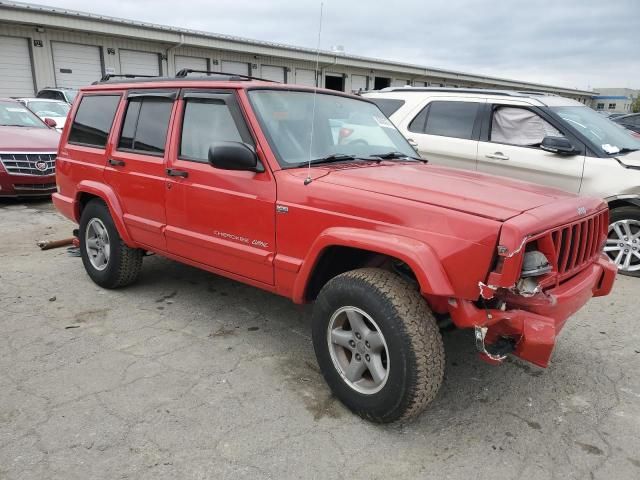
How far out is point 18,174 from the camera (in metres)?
8.07

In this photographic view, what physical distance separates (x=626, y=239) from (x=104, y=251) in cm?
529

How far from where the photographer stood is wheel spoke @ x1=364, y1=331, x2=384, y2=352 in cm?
268

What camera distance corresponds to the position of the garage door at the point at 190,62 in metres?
22.2

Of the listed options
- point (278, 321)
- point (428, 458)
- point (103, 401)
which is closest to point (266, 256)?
point (278, 321)

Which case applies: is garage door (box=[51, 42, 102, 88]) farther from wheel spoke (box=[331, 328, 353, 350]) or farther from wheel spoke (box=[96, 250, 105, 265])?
wheel spoke (box=[331, 328, 353, 350])

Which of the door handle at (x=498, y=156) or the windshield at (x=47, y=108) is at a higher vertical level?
the windshield at (x=47, y=108)

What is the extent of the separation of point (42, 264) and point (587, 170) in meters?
5.87

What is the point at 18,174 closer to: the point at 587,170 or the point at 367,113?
the point at 367,113

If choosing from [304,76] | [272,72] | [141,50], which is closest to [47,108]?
[141,50]

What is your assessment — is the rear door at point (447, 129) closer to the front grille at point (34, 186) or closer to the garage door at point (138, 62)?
the front grille at point (34, 186)

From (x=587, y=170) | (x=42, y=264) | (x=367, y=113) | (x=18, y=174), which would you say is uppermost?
(x=367, y=113)

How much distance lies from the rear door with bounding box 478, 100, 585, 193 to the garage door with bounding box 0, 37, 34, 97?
1803 centimetres

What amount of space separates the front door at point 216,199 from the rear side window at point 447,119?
143 inches


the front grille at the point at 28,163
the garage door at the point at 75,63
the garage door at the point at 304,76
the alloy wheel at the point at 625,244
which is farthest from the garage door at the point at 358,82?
the alloy wheel at the point at 625,244
